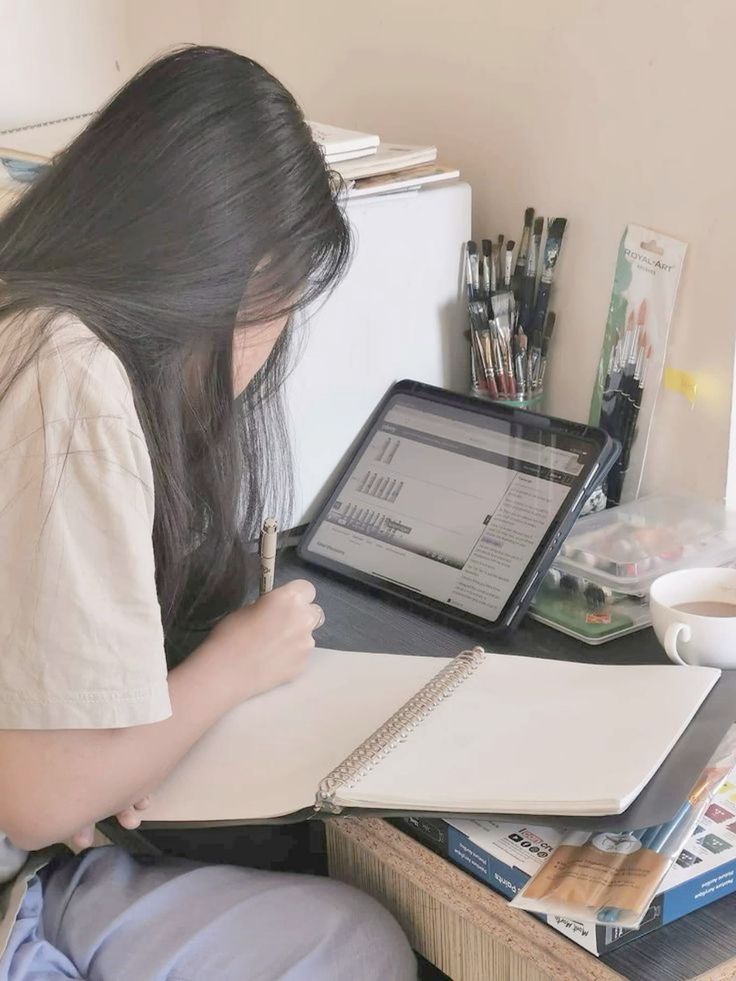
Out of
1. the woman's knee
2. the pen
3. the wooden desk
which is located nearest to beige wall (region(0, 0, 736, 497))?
the wooden desk

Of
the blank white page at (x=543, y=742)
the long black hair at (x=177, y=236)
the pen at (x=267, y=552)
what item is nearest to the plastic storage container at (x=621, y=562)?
the blank white page at (x=543, y=742)

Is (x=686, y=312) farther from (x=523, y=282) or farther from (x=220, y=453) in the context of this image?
(x=220, y=453)

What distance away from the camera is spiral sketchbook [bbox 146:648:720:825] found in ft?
2.32

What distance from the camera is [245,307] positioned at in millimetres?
825

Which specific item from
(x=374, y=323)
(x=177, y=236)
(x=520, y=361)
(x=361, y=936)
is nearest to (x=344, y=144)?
(x=374, y=323)

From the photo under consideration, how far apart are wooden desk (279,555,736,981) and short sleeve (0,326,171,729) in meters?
0.20

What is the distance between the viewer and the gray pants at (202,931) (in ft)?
2.44

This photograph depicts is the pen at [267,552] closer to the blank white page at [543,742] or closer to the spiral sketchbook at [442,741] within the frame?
the spiral sketchbook at [442,741]

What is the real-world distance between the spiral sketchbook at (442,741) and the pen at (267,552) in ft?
0.37

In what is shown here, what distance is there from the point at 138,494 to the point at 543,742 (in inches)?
12.2

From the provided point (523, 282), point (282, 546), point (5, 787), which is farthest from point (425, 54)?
point (5, 787)

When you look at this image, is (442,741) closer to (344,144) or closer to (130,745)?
(130,745)

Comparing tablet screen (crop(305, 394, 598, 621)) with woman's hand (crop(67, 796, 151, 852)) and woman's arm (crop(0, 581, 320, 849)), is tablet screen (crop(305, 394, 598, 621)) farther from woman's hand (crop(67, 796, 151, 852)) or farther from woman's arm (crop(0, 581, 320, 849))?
woman's hand (crop(67, 796, 151, 852))

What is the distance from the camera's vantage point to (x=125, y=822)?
772mm
